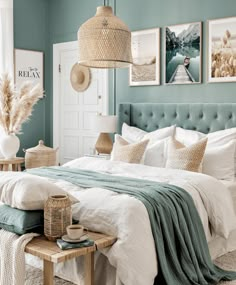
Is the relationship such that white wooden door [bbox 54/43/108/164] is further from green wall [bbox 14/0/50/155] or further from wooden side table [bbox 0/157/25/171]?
wooden side table [bbox 0/157/25/171]

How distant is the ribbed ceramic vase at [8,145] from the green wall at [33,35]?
79cm

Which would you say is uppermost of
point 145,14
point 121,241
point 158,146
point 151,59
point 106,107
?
point 145,14

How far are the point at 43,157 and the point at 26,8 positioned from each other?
231 centimetres

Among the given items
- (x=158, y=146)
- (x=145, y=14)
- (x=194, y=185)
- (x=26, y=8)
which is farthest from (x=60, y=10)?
(x=194, y=185)

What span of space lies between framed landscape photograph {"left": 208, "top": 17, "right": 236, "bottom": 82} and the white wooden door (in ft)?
5.62

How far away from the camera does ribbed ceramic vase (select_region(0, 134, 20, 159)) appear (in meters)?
5.90

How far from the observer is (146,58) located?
575cm

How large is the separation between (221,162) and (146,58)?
6.27 ft

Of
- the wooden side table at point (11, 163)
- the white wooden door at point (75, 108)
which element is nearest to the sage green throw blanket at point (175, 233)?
the wooden side table at point (11, 163)

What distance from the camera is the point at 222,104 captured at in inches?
194

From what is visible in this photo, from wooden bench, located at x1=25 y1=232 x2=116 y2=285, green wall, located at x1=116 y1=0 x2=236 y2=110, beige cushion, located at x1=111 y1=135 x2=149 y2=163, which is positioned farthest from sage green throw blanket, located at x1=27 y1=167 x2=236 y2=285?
green wall, located at x1=116 y1=0 x2=236 y2=110

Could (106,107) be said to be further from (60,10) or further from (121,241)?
(121,241)

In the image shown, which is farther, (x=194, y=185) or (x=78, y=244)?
(x=194, y=185)

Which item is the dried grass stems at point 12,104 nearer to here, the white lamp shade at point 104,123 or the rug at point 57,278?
the white lamp shade at point 104,123
